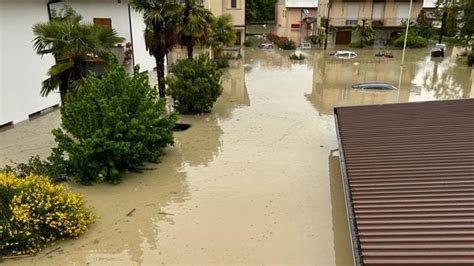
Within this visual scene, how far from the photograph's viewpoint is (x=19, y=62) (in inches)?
723

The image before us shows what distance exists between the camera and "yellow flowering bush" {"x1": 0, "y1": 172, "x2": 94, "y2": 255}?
8766 mm

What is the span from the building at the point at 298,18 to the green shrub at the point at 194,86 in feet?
137

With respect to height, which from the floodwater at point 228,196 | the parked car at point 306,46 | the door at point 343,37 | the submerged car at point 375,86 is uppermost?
the door at point 343,37

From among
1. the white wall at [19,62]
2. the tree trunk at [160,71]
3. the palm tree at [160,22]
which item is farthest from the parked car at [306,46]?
the white wall at [19,62]

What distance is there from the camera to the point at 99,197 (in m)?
11.8

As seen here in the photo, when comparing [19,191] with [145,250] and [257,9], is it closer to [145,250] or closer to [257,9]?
[145,250]

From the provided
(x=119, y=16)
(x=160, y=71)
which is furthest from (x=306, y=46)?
(x=160, y=71)

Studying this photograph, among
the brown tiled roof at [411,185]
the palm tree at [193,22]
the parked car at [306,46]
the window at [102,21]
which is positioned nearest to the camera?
the brown tiled roof at [411,185]

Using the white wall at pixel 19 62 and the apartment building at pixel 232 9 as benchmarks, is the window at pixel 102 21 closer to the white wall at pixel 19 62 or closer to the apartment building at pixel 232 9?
the white wall at pixel 19 62

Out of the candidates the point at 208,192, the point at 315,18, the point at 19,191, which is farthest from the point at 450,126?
the point at 315,18

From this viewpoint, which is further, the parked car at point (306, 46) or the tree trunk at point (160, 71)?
the parked car at point (306, 46)

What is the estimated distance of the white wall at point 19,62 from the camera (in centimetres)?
1766

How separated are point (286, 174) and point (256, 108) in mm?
9121

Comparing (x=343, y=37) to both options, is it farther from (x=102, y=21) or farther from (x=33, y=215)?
(x=33, y=215)
